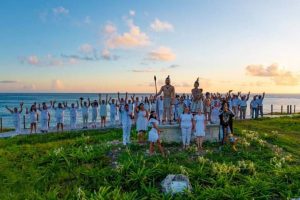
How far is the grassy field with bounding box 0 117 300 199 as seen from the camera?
38.0 feet

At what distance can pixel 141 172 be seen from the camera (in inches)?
491

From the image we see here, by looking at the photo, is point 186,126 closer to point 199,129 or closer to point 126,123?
point 199,129

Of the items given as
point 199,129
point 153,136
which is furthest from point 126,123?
point 199,129

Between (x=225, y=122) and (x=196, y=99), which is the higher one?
(x=196, y=99)

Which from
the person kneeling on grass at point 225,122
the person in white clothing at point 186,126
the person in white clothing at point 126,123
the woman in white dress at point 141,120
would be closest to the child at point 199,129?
the person in white clothing at point 186,126

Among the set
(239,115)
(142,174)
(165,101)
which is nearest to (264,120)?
(239,115)

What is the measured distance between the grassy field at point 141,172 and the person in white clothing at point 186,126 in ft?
1.46

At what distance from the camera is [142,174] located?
1248 cm

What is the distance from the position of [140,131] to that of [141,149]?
1.31 m

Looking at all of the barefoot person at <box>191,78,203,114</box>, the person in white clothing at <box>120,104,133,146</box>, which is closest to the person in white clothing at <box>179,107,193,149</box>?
the barefoot person at <box>191,78,203,114</box>

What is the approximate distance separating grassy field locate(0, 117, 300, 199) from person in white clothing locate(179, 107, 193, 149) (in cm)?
44

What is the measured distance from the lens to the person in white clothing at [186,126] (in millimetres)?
16016

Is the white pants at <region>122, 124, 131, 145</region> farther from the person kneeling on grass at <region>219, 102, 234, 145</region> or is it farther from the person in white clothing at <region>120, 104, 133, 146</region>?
the person kneeling on grass at <region>219, 102, 234, 145</region>

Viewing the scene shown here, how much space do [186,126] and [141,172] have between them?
4149 millimetres
